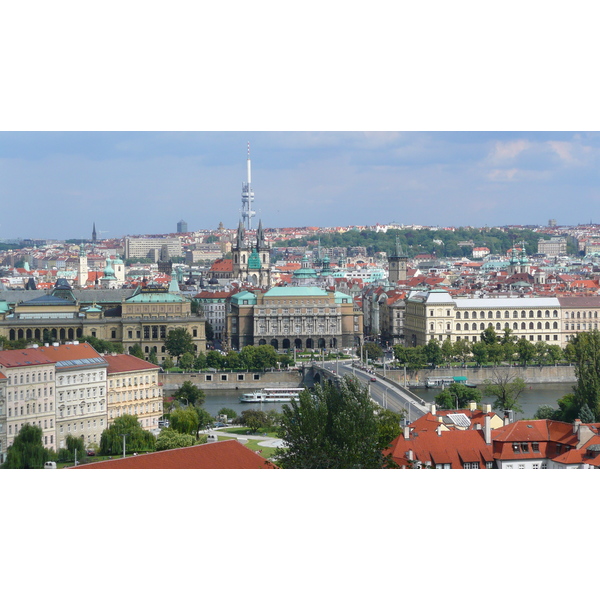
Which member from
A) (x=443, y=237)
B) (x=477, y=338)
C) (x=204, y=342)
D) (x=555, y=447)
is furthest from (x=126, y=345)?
(x=443, y=237)

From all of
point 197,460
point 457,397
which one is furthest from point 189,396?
point 197,460

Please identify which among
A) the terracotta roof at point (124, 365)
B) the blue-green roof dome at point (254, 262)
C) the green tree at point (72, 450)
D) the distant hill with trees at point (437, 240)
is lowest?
the green tree at point (72, 450)

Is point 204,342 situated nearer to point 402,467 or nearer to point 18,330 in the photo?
point 18,330

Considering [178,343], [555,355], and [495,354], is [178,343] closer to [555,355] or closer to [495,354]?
[495,354]

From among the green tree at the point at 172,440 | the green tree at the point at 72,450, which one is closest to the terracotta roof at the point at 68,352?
the green tree at the point at 72,450

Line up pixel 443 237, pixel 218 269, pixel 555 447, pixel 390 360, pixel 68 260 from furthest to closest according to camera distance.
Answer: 1. pixel 443 237
2. pixel 68 260
3. pixel 218 269
4. pixel 390 360
5. pixel 555 447

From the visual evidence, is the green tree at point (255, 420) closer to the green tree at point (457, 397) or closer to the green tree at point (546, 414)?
the green tree at point (457, 397)
